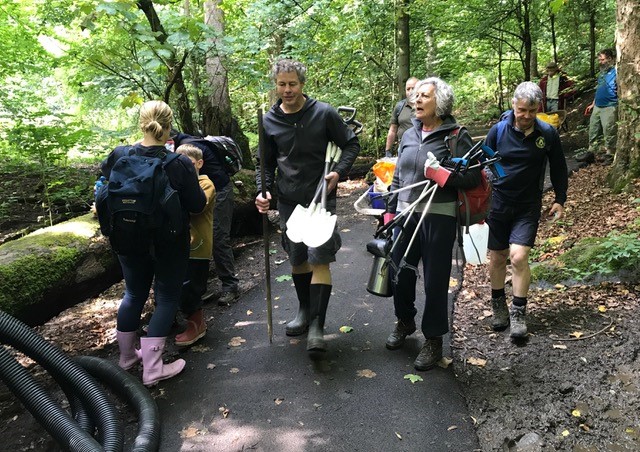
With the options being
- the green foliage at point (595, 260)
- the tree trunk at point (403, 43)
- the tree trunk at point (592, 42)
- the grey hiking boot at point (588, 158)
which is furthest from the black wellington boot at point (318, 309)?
the tree trunk at point (592, 42)

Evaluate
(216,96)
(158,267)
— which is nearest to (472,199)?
(158,267)

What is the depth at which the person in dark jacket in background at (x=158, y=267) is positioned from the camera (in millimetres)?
3242

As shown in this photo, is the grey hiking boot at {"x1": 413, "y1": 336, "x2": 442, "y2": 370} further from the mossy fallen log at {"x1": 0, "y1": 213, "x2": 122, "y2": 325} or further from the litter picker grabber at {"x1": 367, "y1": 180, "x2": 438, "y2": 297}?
the mossy fallen log at {"x1": 0, "y1": 213, "x2": 122, "y2": 325}

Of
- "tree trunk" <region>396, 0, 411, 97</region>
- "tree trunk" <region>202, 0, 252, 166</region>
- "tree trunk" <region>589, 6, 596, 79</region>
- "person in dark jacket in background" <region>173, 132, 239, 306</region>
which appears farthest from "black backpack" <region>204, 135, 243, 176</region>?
"tree trunk" <region>589, 6, 596, 79</region>

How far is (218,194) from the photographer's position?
16.0 ft

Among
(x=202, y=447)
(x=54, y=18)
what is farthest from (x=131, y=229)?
(x=54, y=18)

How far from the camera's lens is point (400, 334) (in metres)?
3.83

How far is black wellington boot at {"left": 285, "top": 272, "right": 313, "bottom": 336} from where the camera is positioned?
4.09 m

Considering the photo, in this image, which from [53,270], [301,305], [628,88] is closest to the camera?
[53,270]

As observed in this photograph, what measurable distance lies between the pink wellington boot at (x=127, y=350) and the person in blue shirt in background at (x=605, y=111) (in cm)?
908

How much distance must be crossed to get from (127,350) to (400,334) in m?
2.21

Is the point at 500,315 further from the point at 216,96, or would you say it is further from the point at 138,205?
the point at 216,96

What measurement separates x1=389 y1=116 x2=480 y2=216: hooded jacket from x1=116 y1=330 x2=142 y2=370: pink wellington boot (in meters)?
2.35

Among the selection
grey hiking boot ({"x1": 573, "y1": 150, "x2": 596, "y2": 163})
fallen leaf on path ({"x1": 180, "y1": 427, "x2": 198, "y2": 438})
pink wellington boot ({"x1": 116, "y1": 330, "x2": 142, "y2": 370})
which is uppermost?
grey hiking boot ({"x1": 573, "y1": 150, "x2": 596, "y2": 163})
